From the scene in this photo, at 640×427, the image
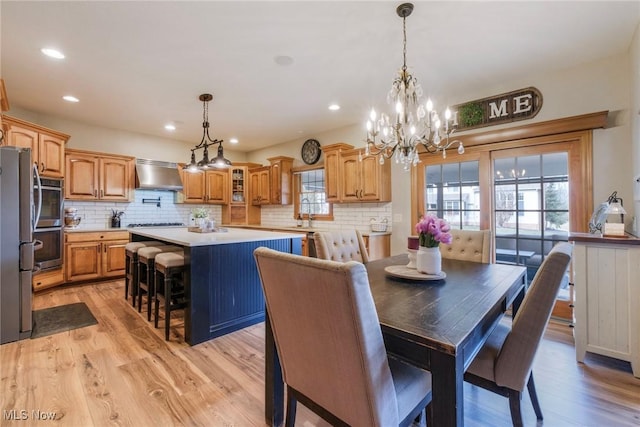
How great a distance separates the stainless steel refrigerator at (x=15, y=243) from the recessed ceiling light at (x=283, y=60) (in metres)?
2.41

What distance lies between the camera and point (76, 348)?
8.07 feet

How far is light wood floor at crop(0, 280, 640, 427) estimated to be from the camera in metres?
1.64

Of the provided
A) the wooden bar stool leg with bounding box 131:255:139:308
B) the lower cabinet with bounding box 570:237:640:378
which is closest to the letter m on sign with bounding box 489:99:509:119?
the lower cabinet with bounding box 570:237:640:378

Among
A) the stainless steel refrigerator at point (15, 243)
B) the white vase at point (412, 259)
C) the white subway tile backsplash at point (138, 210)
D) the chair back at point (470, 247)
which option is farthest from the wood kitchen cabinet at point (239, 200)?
the white vase at point (412, 259)

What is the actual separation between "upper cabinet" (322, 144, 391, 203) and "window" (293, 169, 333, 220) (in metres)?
0.63

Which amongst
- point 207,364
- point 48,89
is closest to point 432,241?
point 207,364

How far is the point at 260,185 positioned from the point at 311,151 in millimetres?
A: 1429

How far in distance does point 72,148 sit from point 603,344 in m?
6.86

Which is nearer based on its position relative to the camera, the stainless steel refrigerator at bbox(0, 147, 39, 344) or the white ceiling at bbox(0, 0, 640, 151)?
the white ceiling at bbox(0, 0, 640, 151)

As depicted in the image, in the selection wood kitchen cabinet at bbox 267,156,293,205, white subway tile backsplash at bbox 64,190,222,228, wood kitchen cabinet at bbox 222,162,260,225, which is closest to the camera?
white subway tile backsplash at bbox 64,190,222,228

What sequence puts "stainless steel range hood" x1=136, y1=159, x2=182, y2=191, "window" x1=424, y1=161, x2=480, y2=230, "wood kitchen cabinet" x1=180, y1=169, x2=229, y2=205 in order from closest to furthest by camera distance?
"window" x1=424, y1=161, x2=480, y2=230
"stainless steel range hood" x1=136, y1=159, x2=182, y2=191
"wood kitchen cabinet" x1=180, y1=169, x2=229, y2=205

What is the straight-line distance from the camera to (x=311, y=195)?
5.66 m

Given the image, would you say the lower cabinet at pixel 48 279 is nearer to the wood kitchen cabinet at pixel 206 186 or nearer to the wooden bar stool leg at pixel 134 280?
the wooden bar stool leg at pixel 134 280

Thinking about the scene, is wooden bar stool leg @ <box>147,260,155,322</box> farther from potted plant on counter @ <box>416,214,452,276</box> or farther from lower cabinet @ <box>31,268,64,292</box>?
potted plant on counter @ <box>416,214,452,276</box>
